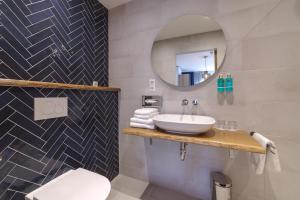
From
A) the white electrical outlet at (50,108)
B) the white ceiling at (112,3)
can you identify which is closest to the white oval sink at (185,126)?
the white electrical outlet at (50,108)

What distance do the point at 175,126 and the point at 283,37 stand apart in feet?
3.83

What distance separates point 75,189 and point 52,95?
78 centimetres

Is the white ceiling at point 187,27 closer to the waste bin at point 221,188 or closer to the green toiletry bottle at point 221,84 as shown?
the green toiletry bottle at point 221,84

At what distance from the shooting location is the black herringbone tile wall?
3.32 feet

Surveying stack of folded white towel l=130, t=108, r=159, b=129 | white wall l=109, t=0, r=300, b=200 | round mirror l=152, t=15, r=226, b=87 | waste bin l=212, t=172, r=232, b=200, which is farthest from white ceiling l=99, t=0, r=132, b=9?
waste bin l=212, t=172, r=232, b=200

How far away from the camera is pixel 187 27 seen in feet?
4.96

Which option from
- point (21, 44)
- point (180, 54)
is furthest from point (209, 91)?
point (21, 44)

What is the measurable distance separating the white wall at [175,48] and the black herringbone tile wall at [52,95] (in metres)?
0.75

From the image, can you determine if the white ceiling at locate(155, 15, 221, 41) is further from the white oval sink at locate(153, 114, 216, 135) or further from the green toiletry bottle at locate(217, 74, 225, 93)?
the white oval sink at locate(153, 114, 216, 135)

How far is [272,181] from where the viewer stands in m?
1.26

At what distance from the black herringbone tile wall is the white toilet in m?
0.18

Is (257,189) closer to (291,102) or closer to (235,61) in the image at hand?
(291,102)

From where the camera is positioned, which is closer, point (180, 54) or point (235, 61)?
point (235, 61)

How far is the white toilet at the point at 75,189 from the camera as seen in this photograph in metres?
0.97
